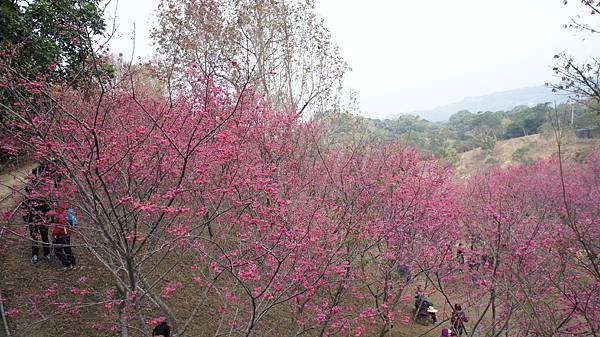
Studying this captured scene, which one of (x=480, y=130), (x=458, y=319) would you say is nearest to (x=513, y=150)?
(x=480, y=130)

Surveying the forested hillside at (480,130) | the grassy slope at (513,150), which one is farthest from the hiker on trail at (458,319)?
the grassy slope at (513,150)

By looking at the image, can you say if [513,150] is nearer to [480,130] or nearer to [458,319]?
[480,130]

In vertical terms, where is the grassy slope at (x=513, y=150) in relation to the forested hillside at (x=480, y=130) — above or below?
below

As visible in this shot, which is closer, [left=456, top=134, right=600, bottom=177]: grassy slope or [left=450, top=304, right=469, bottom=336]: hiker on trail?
[left=450, top=304, right=469, bottom=336]: hiker on trail

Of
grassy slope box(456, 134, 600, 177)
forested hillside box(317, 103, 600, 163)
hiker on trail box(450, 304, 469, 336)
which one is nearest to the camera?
hiker on trail box(450, 304, 469, 336)

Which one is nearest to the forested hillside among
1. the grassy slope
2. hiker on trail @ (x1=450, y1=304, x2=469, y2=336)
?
the grassy slope

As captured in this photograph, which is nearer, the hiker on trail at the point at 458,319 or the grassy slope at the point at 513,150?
the hiker on trail at the point at 458,319

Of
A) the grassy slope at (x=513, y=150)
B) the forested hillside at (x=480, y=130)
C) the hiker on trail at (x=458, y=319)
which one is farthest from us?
the forested hillside at (x=480, y=130)

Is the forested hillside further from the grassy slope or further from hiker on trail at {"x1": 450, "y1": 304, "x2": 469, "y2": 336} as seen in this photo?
hiker on trail at {"x1": 450, "y1": 304, "x2": 469, "y2": 336}

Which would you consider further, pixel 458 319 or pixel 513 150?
pixel 513 150

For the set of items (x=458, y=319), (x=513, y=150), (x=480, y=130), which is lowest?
(x=513, y=150)

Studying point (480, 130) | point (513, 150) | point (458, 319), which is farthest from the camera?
point (480, 130)

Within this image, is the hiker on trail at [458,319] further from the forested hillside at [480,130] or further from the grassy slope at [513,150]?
the grassy slope at [513,150]

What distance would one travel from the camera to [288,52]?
12.4 meters
